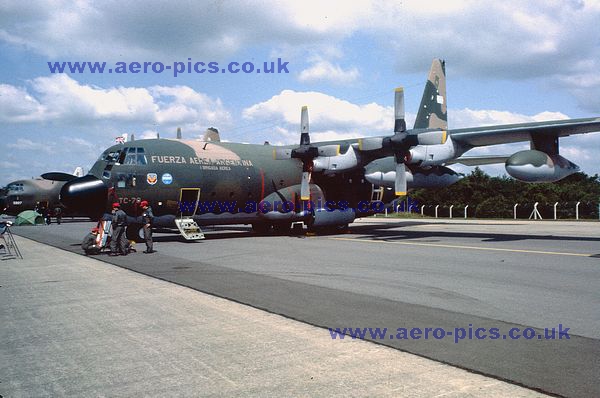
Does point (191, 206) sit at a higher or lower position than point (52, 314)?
higher

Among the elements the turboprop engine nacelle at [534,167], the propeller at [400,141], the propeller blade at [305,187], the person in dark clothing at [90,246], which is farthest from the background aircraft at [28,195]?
the turboprop engine nacelle at [534,167]

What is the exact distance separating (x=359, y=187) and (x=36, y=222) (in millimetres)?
30451

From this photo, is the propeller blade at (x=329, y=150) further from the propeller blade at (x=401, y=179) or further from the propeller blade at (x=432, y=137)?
the propeller blade at (x=432, y=137)

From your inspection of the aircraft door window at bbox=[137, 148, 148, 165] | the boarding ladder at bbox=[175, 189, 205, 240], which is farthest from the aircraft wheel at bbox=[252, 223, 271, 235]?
the aircraft door window at bbox=[137, 148, 148, 165]

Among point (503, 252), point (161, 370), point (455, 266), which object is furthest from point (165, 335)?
point (503, 252)

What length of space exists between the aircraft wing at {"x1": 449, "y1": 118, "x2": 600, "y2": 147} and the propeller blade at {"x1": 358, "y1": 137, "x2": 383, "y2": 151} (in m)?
3.06

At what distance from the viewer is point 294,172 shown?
24.6 metres

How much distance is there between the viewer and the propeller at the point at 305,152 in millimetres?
23203

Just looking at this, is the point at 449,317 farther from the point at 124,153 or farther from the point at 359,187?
the point at 359,187

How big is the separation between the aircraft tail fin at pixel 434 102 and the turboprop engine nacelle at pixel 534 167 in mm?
9193

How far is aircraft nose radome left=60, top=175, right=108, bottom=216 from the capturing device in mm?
18125

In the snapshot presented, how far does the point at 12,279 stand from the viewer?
37.7 feet

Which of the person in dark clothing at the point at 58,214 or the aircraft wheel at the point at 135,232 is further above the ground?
the person in dark clothing at the point at 58,214

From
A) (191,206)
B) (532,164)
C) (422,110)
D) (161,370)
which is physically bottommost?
(161,370)
